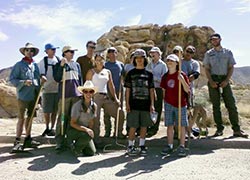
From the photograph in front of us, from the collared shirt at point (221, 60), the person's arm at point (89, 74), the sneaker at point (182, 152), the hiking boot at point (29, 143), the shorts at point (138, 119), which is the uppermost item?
the collared shirt at point (221, 60)

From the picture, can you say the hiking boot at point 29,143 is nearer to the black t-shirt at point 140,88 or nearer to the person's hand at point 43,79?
the person's hand at point 43,79

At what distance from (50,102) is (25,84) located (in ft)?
3.07

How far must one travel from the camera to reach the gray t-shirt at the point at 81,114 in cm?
659

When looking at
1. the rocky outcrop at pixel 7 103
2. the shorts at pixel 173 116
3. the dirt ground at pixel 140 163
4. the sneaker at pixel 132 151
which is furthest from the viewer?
the rocky outcrop at pixel 7 103

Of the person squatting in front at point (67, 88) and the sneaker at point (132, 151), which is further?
the person squatting in front at point (67, 88)

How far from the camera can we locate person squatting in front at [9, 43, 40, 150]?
6918 mm

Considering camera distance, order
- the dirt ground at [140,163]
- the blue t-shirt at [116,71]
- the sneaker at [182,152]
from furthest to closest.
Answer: the blue t-shirt at [116,71] → the sneaker at [182,152] → the dirt ground at [140,163]

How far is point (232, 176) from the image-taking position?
5.19 meters

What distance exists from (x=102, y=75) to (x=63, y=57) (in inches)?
33.9

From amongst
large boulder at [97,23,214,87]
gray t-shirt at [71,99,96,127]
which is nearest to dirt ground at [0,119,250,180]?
gray t-shirt at [71,99,96,127]

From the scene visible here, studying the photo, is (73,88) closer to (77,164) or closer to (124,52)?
(77,164)

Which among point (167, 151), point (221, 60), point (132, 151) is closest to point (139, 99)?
point (132, 151)

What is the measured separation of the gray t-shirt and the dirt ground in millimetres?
686

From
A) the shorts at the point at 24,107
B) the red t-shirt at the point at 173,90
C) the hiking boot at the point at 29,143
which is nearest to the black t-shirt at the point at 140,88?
the red t-shirt at the point at 173,90
